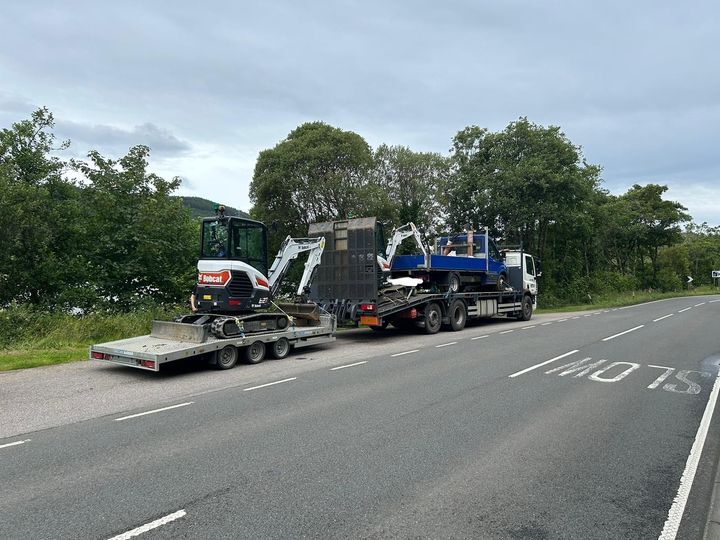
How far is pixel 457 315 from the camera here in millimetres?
18641

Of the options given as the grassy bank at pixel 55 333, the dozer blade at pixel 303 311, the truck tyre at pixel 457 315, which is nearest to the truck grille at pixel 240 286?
the dozer blade at pixel 303 311

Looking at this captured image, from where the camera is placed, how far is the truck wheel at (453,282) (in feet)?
60.1

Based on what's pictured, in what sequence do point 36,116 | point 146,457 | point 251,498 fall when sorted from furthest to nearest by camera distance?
point 36,116 → point 146,457 → point 251,498

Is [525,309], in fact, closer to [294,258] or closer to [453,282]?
[453,282]

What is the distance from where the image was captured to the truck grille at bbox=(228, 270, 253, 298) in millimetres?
11414

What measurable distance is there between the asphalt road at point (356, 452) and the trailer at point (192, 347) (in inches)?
15.6

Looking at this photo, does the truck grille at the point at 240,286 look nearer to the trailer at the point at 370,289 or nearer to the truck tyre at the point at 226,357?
the truck tyre at the point at 226,357

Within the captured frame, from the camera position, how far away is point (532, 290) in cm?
2398

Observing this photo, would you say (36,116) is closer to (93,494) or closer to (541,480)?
(93,494)

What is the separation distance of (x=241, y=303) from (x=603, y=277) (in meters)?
41.7

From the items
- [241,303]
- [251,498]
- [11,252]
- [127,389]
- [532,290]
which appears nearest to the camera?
[251,498]

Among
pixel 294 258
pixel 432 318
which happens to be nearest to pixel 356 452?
pixel 294 258

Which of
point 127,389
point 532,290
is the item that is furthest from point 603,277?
point 127,389

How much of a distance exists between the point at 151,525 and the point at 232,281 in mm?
7849
